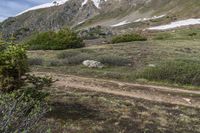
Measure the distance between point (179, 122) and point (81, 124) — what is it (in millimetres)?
2696

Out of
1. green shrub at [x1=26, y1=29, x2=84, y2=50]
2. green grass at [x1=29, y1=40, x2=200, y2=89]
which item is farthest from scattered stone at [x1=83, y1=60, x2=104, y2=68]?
green shrub at [x1=26, y1=29, x2=84, y2=50]

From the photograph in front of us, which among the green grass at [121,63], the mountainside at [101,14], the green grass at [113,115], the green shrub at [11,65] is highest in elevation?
the green shrub at [11,65]

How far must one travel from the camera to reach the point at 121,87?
48.4 ft

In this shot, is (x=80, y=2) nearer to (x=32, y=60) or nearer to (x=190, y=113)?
(x=32, y=60)

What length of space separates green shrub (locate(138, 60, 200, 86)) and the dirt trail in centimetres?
189

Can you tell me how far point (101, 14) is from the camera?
131 metres

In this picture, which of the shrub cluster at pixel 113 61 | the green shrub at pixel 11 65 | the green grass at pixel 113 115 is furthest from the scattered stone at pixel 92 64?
the green shrub at pixel 11 65

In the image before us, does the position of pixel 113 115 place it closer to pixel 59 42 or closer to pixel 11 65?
pixel 11 65

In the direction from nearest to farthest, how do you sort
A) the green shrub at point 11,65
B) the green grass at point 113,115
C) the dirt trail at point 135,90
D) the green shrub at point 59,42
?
the green grass at point 113,115
the green shrub at point 11,65
the dirt trail at point 135,90
the green shrub at point 59,42

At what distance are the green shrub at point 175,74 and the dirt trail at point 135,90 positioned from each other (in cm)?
189

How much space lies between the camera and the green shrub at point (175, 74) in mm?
17156

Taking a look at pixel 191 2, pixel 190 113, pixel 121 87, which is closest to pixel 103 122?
pixel 190 113

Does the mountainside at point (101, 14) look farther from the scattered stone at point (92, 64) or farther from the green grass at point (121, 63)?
the scattered stone at point (92, 64)

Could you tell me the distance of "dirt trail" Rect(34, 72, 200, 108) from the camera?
1338 cm
